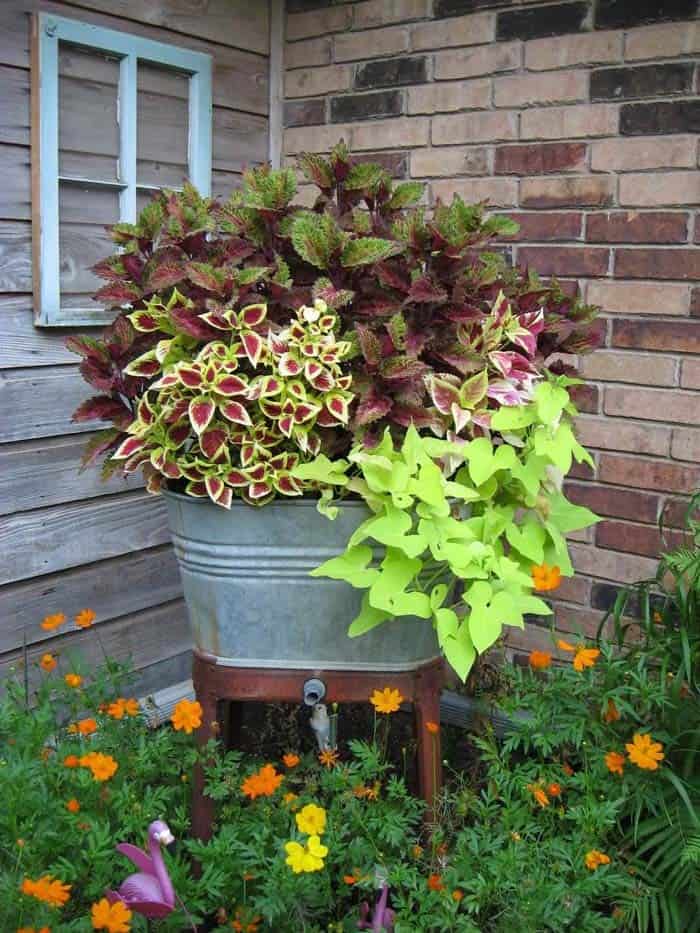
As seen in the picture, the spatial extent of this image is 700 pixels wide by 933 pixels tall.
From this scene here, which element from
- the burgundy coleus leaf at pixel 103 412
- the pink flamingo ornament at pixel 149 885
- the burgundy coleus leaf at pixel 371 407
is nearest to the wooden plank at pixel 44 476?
the burgundy coleus leaf at pixel 103 412

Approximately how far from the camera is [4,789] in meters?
1.80

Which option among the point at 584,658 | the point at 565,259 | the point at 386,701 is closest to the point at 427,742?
the point at 386,701

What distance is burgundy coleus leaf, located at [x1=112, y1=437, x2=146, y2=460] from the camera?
1.86 m

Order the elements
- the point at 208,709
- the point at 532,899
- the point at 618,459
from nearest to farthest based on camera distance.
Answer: the point at 532,899
the point at 208,709
the point at 618,459

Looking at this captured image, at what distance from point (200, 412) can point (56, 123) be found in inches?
38.4

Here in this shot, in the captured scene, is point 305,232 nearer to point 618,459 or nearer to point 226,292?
point 226,292

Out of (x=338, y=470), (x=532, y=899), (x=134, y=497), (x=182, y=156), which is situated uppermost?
(x=182, y=156)

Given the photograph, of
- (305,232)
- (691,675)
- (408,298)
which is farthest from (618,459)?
(305,232)

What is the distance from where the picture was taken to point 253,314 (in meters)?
1.82

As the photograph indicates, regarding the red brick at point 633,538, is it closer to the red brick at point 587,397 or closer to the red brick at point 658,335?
the red brick at point 587,397

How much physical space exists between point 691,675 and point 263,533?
0.87 m

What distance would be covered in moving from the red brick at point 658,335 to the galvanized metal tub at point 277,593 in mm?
893

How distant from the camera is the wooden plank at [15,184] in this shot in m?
2.29

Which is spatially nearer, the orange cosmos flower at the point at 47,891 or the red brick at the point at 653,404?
the orange cosmos flower at the point at 47,891
